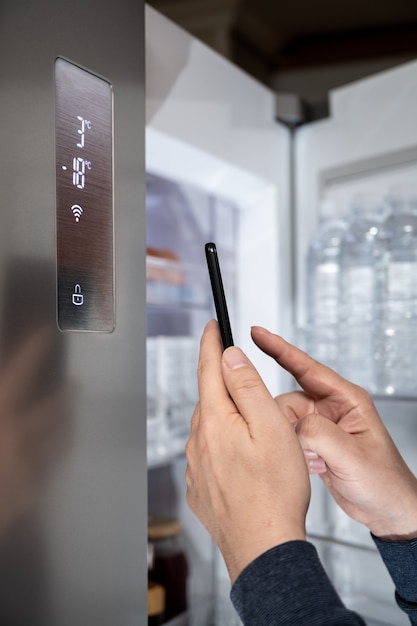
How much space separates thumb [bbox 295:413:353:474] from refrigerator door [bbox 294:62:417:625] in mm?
428

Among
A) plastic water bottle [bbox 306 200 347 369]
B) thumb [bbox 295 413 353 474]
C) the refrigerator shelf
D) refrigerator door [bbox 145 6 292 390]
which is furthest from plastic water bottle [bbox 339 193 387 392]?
thumb [bbox 295 413 353 474]

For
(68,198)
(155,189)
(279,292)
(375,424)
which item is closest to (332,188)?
(279,292)

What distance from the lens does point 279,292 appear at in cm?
111

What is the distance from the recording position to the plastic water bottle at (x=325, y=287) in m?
1.09

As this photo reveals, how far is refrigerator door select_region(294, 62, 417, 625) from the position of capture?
3.31 ft

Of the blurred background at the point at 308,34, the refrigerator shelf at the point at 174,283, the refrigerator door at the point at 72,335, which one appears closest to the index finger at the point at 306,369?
the refrigerator door at the point at 72,335

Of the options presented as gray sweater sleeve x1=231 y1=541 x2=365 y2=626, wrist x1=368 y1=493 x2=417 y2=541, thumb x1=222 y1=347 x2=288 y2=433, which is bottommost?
wrist x1=368 y1=493 x2=417 y2=541

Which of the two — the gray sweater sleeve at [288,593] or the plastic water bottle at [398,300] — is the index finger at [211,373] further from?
the plastic water bottle at [398,300]

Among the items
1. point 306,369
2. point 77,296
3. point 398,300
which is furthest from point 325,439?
point 398,300

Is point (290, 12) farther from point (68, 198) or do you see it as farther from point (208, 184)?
point (68, 198)

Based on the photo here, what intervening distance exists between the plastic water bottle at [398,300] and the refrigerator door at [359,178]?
0.10ft

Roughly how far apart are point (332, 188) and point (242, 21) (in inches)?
30.8

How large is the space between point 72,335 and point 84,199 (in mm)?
121

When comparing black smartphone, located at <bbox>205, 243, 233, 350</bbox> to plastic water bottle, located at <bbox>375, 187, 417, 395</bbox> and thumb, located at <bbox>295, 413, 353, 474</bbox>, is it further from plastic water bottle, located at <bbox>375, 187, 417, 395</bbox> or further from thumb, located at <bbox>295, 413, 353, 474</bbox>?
plastic water bottle, located at <bbox>375, 187, 417, 395</bbox>
